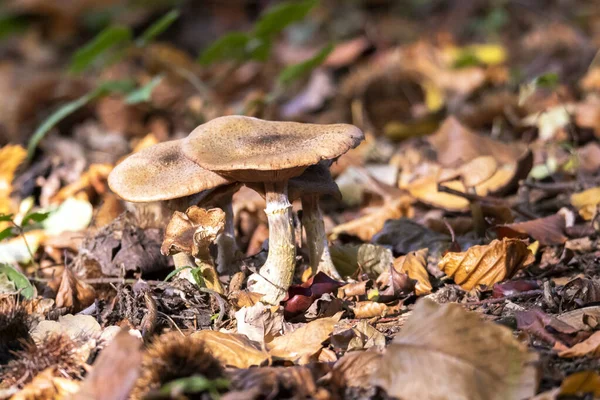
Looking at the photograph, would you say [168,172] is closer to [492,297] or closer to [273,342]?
[273,342]

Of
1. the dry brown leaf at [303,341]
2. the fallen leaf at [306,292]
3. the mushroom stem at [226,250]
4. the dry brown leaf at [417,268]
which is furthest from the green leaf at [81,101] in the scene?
the dry brown leaf at [303,341]

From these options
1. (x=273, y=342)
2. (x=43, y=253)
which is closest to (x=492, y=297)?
(x=273, y=342)

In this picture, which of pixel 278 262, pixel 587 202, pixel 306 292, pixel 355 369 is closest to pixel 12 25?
pixel 278 262

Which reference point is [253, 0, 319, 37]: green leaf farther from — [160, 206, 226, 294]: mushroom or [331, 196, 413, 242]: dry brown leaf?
[160, 206, 226, 294]: mushroom

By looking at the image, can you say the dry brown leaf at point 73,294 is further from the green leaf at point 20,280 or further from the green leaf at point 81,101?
the green leaf at point 81,101

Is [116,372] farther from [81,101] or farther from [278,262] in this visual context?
[81,101]

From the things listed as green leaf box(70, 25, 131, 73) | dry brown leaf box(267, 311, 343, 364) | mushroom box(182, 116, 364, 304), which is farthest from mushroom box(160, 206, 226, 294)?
green leaf box(70, 25, 131, 73)
